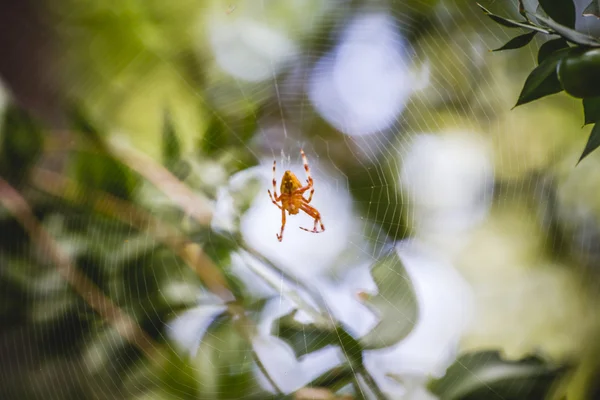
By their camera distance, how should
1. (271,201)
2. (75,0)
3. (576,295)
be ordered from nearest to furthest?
(576,295), (75,0), (271,201)

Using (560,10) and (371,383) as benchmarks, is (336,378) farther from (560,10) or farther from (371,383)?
(560,10)

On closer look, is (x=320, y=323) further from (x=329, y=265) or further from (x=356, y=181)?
(x=356, y=181)

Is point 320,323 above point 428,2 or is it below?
below

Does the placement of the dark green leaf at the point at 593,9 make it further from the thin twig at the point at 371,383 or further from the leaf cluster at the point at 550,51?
the thin twig at the point at 371,383

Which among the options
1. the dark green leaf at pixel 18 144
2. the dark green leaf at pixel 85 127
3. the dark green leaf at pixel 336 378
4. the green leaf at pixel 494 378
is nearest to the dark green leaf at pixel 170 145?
the dark green leaf at pixel 85 127

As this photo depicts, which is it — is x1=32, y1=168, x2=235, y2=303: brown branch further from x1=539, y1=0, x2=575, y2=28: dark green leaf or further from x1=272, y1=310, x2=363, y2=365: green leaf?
x1=539, y1=0, x2=575, y2=28: dark green leaf

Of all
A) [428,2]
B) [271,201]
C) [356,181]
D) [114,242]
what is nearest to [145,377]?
[114,242]
